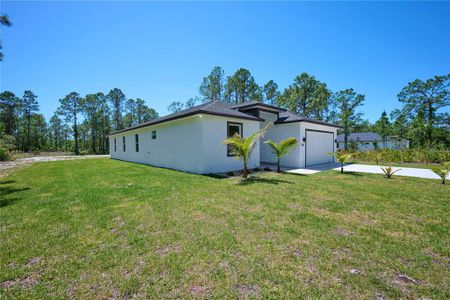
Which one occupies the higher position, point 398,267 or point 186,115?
point 186,115

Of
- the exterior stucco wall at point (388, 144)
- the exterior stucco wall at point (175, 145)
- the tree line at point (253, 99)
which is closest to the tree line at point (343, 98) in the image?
the tree line at point (253, 99)

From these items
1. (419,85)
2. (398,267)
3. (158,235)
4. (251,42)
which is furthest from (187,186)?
(419,85)

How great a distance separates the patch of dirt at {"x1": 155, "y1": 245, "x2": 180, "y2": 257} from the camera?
2.66 metres

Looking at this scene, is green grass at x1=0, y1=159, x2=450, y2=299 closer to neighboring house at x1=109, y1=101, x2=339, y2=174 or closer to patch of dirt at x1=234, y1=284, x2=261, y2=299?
patch of dirt at x1=234, y1=284, x2=261, y2=299

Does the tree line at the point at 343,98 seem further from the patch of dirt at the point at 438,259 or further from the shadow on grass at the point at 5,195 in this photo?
the patch of dirt at the point at 438,259

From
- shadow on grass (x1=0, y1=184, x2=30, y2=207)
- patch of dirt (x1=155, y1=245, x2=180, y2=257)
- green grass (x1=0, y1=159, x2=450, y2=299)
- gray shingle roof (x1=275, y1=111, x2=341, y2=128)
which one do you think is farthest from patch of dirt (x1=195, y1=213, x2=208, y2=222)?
gray shingle roof (x1=275, y1=111, x2=341, y2=128)

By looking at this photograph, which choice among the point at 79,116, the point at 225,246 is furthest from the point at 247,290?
the point at 79,116

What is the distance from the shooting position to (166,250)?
2746 millimetres

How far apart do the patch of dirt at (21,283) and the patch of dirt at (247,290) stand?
87.4 inches

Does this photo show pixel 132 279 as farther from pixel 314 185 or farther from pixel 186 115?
pixel 186 115

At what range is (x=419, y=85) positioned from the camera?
1114 inches

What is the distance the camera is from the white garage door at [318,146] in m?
12.5

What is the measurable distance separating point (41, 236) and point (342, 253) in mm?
4707

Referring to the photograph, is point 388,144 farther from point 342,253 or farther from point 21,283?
point 21,283
